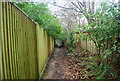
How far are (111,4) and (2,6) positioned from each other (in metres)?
2.39

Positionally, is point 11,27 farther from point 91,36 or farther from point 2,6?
point 91,36

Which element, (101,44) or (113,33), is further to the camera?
(101,44)

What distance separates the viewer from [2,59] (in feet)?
3.72

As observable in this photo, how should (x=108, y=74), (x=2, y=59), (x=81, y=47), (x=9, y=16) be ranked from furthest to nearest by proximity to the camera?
(x=81, y=47) < (x=108, y=74) < (x=9, y=16) < (x=2, y=59)

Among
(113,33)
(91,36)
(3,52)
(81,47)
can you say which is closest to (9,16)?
(3,52)

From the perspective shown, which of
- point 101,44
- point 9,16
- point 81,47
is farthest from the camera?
point 81,47

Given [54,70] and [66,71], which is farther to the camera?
[54,70]

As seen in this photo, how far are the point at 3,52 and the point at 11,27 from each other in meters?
0.38

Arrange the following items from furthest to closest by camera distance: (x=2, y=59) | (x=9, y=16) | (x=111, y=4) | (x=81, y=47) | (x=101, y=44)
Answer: (x=81, y=47)
(x=101, y=44)
(x=111, y=4)
(x=9, y=16)
(x=2, y=59)

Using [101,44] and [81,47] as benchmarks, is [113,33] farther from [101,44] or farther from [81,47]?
[81,47]

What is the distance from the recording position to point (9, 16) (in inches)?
52.5

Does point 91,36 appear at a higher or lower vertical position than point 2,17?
lower

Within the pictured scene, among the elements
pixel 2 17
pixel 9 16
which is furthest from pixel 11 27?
pixel 2 17

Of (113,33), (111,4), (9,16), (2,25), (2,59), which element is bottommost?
(2,59)
